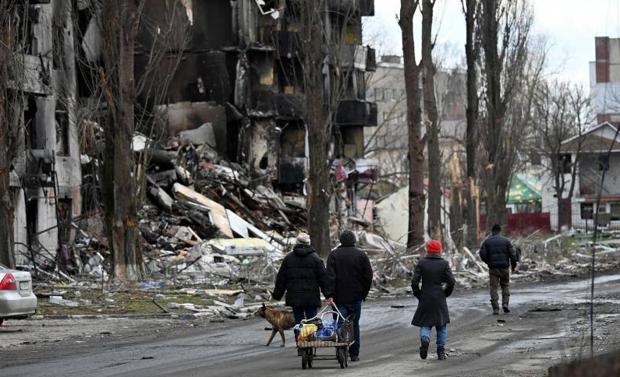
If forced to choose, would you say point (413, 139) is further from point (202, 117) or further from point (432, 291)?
point (432, 291)

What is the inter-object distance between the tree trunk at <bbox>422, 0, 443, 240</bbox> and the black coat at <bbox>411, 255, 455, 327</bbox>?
2574 centimetres

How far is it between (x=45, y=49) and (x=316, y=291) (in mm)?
27222

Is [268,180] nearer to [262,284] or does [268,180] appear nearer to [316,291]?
[262,284]

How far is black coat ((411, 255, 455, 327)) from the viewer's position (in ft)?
53.9

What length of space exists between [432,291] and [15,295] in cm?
840

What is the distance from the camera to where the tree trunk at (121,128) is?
30.9 metres

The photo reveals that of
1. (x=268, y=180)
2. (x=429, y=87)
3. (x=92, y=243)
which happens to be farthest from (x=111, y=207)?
(x=268, y=180)

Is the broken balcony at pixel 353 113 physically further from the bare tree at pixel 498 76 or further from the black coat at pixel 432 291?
the black coat at pixel 432 291

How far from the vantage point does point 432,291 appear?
16.6 m

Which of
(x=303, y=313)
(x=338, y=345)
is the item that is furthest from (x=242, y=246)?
(x=338, y=345)

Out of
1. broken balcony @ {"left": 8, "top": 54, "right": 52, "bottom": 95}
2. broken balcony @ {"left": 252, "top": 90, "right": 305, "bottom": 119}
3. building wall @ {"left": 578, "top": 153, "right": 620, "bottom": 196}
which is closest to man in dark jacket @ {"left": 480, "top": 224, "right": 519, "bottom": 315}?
broken balcony @ {"left": 8, "top": 54, "right": 52, "bottom": 95}

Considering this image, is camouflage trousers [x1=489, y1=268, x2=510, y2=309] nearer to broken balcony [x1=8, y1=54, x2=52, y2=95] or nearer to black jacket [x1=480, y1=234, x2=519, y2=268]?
black jacket [x1=480, y1=234, x2=519, y2=268]

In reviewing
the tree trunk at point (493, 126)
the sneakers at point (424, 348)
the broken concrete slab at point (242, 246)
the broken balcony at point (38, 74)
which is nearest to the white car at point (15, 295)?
the sneakers at point (424, 348)

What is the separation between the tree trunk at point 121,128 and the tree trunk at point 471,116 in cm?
1892
